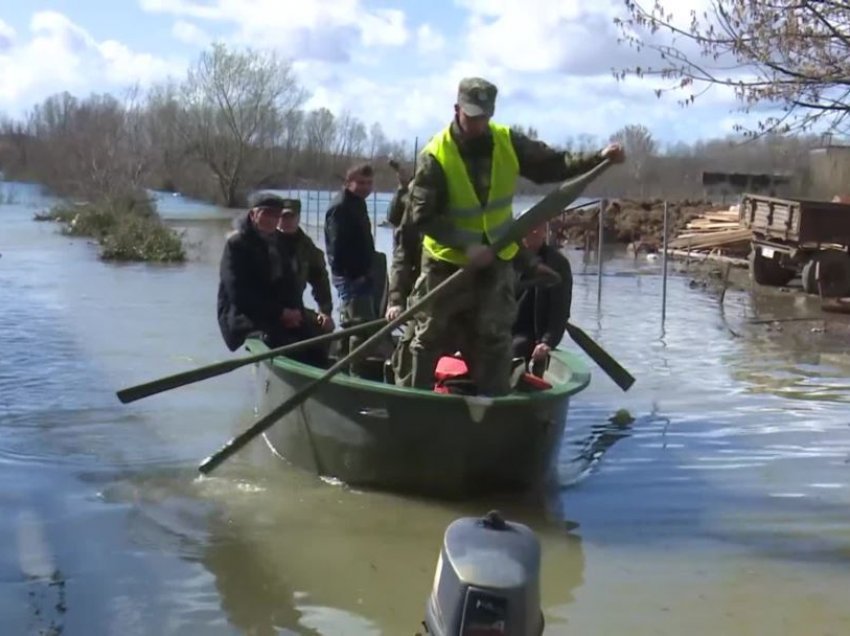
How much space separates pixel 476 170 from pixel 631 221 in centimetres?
3212

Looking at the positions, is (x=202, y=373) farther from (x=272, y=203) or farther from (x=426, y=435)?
(x=272, y=203)

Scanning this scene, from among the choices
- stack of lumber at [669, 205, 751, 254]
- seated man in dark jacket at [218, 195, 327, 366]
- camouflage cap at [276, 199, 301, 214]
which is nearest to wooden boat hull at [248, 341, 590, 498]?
seated man in dark jacket at [218, 195, 327, 366]

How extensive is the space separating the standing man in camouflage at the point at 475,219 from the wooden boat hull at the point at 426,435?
0.34 meters

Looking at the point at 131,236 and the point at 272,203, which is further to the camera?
the point at 131,236

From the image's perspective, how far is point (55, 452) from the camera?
8766 mm

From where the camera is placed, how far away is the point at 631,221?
127 ft

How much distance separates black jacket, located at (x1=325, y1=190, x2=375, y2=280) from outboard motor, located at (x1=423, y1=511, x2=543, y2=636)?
5.77 metres

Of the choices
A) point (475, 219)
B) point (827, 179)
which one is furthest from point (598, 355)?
point (827, 179)

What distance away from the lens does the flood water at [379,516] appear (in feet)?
19.0

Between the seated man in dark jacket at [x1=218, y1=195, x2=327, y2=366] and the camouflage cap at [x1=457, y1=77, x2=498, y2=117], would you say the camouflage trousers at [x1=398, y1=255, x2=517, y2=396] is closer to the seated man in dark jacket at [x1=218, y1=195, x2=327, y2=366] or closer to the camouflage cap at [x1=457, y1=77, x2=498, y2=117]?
the camouflage cap at [x1=457, y1=77, x2=498, y2=117]

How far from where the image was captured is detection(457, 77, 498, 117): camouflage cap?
685cm

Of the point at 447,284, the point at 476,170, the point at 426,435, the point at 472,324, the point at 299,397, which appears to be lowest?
the point at 426,435

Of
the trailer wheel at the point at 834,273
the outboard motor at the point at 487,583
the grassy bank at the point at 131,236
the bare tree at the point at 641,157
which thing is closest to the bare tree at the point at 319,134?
the bare tree at the point at 641,157

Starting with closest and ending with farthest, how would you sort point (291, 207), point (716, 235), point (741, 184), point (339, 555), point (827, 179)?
point (339, 555)
point (291, 207)
point (716, 235)
point (827, 179)
point (741, 184)
